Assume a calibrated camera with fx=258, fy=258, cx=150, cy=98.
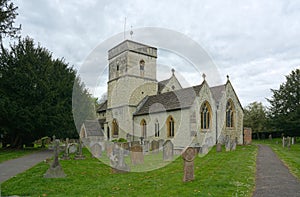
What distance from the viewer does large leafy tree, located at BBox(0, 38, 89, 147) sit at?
2084 centimetres

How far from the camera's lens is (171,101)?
82.7 ft

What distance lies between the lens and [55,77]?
2464 cm

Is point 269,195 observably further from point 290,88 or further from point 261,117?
point 261,117

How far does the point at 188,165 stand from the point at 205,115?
16.1 meters

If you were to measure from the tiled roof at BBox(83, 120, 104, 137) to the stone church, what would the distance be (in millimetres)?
818

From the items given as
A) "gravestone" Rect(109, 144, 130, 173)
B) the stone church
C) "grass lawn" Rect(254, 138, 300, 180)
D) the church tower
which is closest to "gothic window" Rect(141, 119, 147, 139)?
the stone church

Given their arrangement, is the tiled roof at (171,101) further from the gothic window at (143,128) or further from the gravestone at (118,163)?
the gravestone at (118,163)

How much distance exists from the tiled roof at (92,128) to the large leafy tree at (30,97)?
622cm

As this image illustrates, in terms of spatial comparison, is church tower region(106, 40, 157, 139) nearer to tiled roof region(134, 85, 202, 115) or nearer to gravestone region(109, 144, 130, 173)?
tiled roof region(134, 85, 202, 115)

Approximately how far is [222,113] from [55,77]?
16.6m

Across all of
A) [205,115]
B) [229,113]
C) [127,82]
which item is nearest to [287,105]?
[229,113]

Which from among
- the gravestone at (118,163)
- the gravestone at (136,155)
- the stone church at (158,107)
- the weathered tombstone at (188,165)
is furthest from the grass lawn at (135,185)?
the stone church at (158,107)

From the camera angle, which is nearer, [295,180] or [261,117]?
[295,180]

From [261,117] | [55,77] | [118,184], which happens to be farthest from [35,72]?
[261,117]
